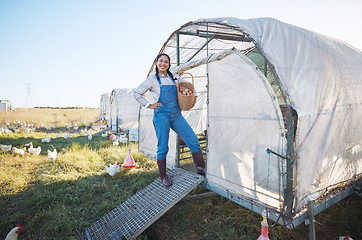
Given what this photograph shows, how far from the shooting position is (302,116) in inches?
97.3

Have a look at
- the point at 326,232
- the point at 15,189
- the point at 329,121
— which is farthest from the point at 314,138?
the point at 15,189

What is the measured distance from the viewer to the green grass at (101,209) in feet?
11.0

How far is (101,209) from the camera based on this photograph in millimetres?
4137

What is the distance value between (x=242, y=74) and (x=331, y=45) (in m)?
1.81

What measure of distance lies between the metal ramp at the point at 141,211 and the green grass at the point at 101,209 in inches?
9.5

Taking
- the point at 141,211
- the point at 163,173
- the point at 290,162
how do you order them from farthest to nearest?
the point at 163,173
the point at 141,211
the point at 290,162

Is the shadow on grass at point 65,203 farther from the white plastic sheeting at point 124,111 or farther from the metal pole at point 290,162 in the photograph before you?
the white plastic sheeting at point 124,111

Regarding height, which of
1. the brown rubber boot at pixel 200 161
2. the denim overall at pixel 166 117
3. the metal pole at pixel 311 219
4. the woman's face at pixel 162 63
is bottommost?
the metal pole at pixel 311 219

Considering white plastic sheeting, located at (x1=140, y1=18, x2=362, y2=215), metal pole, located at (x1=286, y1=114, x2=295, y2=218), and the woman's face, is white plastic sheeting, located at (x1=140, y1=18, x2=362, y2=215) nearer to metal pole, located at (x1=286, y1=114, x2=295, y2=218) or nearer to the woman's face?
metal pole, located at (x1=286, y1=114, x2=295, y2=218)

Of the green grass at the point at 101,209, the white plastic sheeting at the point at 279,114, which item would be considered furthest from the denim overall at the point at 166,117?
the green grass at the point at 101,209

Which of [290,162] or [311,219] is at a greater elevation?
[290,162]

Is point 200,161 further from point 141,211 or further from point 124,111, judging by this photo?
point 124,111

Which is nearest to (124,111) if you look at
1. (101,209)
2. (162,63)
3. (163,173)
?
(101,209)

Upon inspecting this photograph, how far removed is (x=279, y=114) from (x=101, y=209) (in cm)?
383
